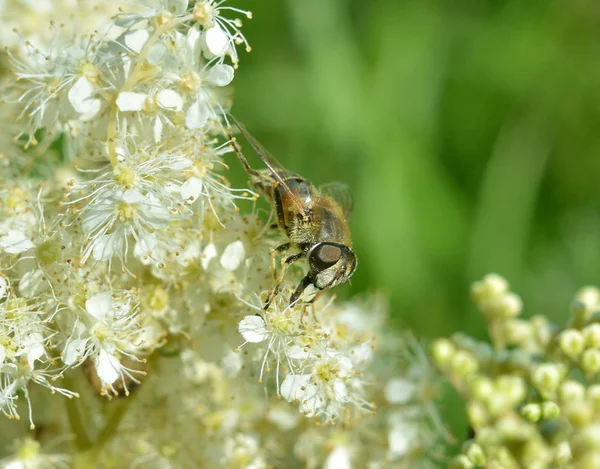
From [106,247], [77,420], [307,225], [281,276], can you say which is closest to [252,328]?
[281,276]

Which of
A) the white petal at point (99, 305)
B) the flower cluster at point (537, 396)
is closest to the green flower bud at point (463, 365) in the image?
the flower cluster at point (537, 396)

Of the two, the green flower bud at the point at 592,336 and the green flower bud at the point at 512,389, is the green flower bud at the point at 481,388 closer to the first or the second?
the green flower bud at the point at 512,389

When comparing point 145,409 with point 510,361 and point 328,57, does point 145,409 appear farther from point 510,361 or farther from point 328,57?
point 328,57

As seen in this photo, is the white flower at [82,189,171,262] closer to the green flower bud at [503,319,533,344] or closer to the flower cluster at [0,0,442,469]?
the flower cluster at [0,0,442,469]

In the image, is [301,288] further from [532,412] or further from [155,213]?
[532,412]

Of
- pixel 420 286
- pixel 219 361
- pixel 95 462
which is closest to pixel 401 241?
pixel 420 286
